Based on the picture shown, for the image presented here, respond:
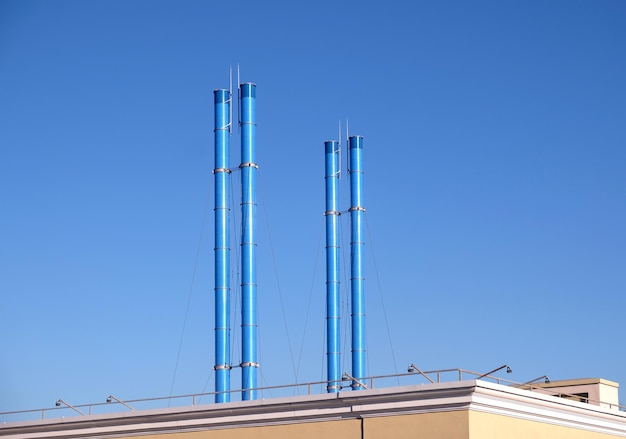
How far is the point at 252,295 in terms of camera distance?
61.9 m

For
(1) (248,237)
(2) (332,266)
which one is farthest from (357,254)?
(1) (248,237)

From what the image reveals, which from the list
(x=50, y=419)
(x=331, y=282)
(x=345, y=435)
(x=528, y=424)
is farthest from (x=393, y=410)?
(x=331, y=282)

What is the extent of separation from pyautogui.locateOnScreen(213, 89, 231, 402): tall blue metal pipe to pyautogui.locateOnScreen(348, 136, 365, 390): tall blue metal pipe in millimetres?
10247

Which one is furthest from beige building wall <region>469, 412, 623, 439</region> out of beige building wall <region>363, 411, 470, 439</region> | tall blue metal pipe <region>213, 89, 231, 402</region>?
tall blue metal pipe <region>213, 89, 231, 402</region>

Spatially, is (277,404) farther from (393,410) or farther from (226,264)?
(226,264)

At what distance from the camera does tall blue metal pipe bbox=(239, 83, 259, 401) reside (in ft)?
200

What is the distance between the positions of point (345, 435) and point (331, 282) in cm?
3089

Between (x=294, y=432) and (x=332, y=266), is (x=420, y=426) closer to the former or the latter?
(x=294, y=432)

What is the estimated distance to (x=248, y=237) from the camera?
206 feet

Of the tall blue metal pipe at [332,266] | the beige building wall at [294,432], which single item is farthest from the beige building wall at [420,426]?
the tall blue metal pipe at [332,266]

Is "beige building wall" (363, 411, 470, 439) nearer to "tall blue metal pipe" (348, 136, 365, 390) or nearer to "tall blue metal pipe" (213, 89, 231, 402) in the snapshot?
"tall blue metal pipe" (213, 89, 231, 402)

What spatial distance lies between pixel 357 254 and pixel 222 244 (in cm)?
1149

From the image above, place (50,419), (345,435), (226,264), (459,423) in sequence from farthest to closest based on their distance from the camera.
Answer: (226,264), (50,419), (345,435), (459,423)

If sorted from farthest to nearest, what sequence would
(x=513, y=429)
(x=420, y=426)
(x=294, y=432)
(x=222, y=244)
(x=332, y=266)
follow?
1. (x=332, y=266)
2. (x=222, y=244)
3. (x=294, y=432)
4. (x=513, y=429)
5. (x=420, y=426)
